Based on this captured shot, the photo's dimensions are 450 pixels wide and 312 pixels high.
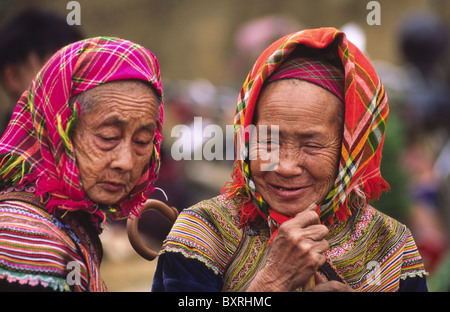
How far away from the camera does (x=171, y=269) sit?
3049mm

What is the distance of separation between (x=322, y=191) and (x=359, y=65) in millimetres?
597

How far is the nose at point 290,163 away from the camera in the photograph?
296cm

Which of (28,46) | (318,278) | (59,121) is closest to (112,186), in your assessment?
(59,121)

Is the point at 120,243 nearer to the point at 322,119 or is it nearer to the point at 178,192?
the point at 178,192

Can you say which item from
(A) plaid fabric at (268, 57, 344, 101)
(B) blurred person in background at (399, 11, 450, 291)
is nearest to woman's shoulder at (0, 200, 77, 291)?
(A) plaid fabric at (268, 57, 344, 101)

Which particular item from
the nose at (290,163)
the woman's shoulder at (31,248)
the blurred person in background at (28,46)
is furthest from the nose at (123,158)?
the blurred person in background at (28,46)

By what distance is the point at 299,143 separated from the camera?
299 centimetres

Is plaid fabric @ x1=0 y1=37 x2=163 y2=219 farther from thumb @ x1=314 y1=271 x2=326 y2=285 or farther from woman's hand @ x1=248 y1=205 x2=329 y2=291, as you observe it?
thumb @ x1=314 y1=271 x2=326 y2=285

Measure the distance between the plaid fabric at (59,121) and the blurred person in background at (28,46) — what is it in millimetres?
1888

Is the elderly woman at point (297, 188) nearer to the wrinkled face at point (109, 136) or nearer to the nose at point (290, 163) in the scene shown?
the nose at point (290, 163)

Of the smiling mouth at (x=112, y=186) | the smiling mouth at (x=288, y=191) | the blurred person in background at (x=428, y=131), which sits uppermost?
the smiling mouth at (x=112, y=186)

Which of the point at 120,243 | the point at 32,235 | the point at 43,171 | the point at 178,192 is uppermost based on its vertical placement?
the point at 43,171

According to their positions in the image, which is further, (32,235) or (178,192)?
(178,192)
